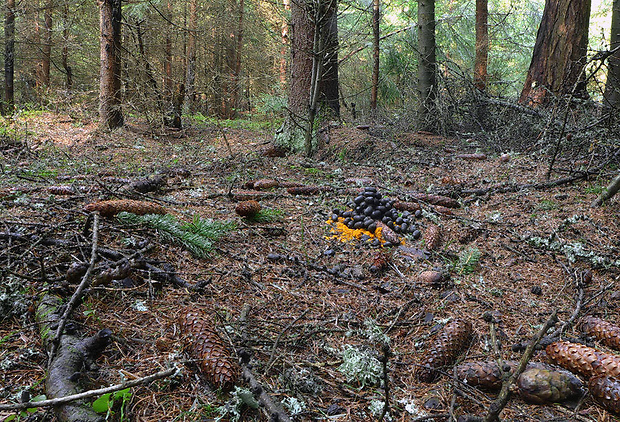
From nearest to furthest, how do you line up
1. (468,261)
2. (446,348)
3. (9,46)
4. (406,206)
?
(446,348), (468,261), (406,206), (9,46)

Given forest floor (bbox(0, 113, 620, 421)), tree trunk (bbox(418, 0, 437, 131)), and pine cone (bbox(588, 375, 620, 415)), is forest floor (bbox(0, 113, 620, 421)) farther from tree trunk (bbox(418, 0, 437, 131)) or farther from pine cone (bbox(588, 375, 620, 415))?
tree trunk (bbox(418, 0, 437, 131))

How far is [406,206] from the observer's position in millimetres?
4055

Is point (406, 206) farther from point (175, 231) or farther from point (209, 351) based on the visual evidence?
point (209, 351)

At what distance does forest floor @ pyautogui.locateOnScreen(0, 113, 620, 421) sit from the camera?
1484mm

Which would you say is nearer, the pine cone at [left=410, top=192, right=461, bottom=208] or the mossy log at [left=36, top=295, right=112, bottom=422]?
the mossy log at [left=36, top=295, right=112, bottom=422]

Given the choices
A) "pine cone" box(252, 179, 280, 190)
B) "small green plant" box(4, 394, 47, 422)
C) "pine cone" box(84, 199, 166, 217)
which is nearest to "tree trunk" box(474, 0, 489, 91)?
"pine cone" box(252, 179, 280, 190)

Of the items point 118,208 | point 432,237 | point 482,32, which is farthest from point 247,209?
point 482,32

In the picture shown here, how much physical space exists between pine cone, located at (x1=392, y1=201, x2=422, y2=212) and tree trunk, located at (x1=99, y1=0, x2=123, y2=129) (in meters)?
7.76

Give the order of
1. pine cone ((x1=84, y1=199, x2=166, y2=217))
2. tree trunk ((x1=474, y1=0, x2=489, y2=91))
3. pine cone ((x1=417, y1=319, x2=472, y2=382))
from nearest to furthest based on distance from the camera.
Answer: pine cone ((x1=417, y1=319, x2=472, y2=382)) → pine cone ((x1=84, y1=199, x2=166, y2=217)) → tree trunk ((x1=474, y1=0, x2=489, y2=91))

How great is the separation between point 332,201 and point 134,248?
2485 millimetres

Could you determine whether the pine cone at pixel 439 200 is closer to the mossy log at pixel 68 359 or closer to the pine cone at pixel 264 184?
the pine cone at pixel 264 184

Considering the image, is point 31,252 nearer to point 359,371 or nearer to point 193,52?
point 359,371

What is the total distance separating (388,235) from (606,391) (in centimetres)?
215

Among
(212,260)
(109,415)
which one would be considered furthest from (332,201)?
(109,415)
